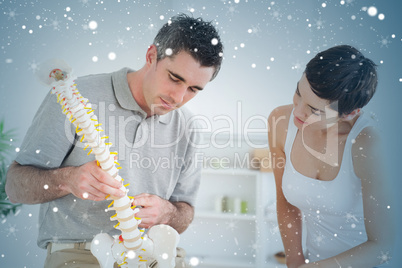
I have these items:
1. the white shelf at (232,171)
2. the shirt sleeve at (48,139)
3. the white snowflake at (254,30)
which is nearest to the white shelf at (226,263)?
the white shelf at (232,171)

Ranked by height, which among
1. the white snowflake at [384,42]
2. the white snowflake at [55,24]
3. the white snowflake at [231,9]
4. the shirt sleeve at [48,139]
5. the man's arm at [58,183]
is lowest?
the man's arm at [58,183]

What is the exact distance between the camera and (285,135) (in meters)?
0.89

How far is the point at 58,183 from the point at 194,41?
414mm


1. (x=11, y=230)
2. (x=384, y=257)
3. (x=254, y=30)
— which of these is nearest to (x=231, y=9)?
(x=254, y=30)

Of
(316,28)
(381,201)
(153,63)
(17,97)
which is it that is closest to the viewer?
(381,201)

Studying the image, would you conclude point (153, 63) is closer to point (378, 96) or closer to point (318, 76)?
point (318, 76)

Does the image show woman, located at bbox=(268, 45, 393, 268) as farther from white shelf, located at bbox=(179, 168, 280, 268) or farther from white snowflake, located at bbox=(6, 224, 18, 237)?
white snowflake, located at bbox=(6, 224, 18, 237)

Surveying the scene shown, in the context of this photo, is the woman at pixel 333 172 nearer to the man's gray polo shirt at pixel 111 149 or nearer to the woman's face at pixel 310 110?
the woman's face at pixel 310 110

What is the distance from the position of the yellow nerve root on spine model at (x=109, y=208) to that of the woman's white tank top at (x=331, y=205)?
334 millimetres

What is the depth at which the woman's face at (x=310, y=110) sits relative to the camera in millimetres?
780

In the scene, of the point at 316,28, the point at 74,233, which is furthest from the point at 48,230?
the point at 316,28

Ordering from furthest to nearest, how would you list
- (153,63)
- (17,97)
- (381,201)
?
(17,97) < (153,63) < (381,201)

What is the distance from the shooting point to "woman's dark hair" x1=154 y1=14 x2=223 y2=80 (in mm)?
773

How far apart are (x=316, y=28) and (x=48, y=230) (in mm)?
862
